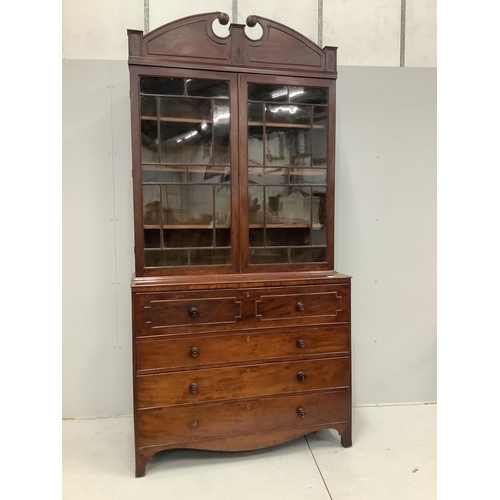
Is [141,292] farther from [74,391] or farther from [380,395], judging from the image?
[380,395]

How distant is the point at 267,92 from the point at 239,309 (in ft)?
3.82

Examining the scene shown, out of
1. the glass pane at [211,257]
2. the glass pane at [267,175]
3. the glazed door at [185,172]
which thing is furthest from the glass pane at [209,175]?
the glass pane at [211,257]

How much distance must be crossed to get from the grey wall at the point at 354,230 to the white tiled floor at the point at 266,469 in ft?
1.02

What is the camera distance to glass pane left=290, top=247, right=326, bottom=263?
1.87m

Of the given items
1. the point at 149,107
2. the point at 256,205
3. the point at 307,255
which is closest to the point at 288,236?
the point at 307,255

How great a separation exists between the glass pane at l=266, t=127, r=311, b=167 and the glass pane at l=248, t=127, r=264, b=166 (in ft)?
0.11

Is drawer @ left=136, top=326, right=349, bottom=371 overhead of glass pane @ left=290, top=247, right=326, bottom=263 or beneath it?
beneath

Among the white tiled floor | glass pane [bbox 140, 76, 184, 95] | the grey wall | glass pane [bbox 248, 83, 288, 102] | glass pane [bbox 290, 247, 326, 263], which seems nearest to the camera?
the white tiled floor

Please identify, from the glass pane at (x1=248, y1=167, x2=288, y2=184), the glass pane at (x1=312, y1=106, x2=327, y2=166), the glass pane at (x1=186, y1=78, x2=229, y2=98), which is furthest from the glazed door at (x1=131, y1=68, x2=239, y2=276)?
the glass pane at (x1=312, y1=106, x2=327, y2=166)

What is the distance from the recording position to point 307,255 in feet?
6.18

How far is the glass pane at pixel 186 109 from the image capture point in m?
1.69

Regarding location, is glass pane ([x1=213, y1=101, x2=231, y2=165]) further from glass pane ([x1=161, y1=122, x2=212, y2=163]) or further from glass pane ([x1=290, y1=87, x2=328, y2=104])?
glass pane ([x1=290, y1=87, x2=328, y2=104])

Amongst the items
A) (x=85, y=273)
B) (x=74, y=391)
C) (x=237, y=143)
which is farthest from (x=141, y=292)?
(x=74, y=391)

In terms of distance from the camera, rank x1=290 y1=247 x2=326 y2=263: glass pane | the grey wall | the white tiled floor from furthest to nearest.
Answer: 1. the grey wall
2. x1=290 y1=247 x2=326 y2=263: glass pane
3. the white tiled floor
